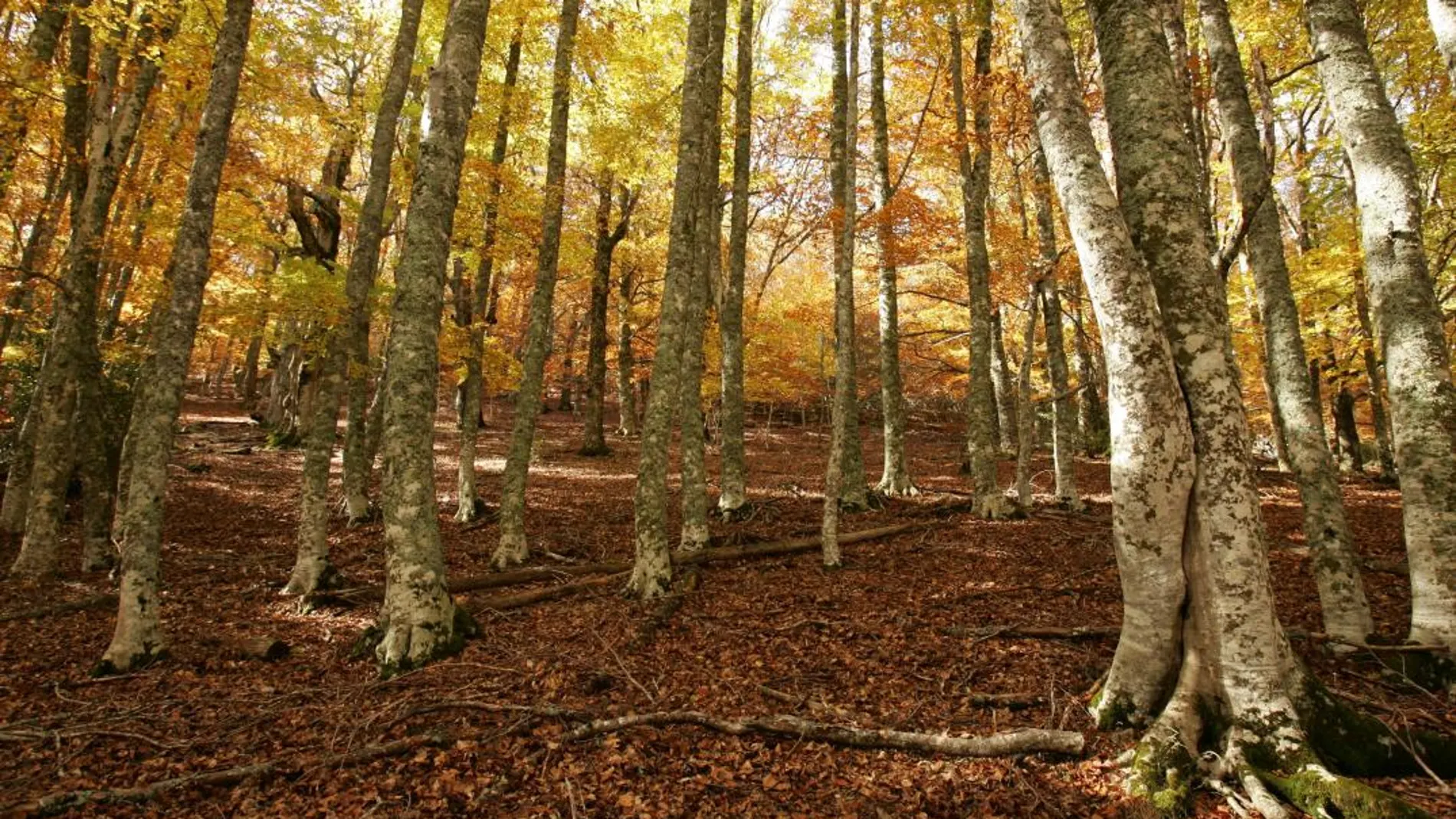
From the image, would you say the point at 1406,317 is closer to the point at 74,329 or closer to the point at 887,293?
the point at 887,293

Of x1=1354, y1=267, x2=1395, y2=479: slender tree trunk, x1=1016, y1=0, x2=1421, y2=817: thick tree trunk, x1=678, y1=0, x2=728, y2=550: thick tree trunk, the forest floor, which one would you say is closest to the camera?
x1=1016, y1=0, x2=1421, y2=817: thick tree trunk

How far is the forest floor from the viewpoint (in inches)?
145

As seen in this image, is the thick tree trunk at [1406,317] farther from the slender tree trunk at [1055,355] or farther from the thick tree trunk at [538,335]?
the thick tree trunk at [538,335]

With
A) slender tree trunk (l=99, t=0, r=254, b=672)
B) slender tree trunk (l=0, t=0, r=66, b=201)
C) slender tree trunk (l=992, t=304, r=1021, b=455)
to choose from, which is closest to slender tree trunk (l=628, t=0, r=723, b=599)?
slender tree trunk (l=99, t=0, r=254, b=672)

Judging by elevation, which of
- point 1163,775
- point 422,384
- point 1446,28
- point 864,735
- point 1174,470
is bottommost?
point 864,735

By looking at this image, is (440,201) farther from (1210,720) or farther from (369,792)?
(1210,720)

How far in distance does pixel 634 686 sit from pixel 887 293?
9585mm

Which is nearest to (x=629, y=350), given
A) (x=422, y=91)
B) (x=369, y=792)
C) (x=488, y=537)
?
(x=422, y=91)

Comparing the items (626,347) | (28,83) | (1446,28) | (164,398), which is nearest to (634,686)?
(164,398)

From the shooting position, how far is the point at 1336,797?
3029 mm

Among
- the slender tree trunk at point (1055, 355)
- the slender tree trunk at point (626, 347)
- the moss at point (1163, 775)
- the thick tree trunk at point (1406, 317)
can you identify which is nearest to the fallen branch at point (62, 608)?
the moss at point (1163, 775)

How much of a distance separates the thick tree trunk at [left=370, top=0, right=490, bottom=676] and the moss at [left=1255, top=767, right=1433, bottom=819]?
5.85 meters

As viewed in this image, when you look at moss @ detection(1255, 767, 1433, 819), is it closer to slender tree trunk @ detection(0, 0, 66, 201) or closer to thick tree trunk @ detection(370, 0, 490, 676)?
thick tree trunk @ detection(370, 0, 490, 676)

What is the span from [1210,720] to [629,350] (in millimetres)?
21125
